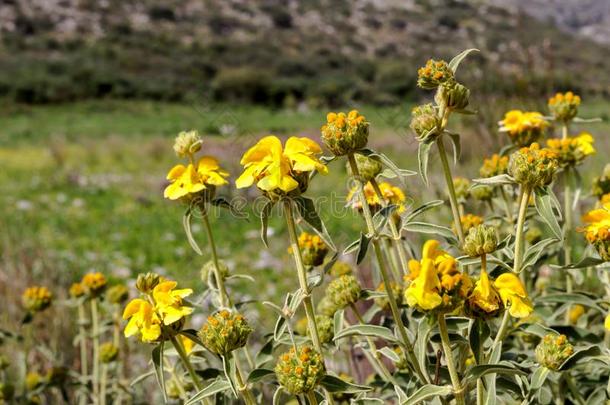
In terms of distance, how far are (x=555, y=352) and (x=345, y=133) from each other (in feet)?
1.53

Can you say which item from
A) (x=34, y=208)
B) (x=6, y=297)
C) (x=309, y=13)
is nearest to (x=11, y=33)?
(x=309, y=13)

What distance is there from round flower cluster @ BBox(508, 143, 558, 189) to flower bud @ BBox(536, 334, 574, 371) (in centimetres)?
24

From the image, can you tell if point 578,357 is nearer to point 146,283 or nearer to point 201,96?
point 146,283

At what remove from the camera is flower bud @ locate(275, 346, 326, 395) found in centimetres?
87

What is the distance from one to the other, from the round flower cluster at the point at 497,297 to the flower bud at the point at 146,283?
50 cm

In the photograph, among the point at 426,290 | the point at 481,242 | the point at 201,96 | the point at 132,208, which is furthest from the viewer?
the point at 201,96

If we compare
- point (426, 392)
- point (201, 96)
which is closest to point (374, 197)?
point (426, 392)

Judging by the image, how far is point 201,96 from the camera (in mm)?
13289

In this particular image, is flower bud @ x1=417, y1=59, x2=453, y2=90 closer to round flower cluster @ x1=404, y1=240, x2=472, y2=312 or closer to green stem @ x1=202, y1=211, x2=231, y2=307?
round flower cluster @ x1=404, y1=240, x2=472, y2=312

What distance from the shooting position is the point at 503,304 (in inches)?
Answer: 33.2

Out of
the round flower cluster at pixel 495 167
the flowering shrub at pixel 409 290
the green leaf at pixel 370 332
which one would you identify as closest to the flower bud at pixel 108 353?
the flowering shrub at pixel 409 290

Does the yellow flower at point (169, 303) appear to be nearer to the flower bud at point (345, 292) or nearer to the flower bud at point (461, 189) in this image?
the flower bud at point (345, 292)

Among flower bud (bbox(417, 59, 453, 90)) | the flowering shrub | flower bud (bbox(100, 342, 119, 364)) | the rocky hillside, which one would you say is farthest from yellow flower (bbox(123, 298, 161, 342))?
the rocky hillside

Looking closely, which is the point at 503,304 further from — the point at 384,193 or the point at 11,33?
the point at 11,33
